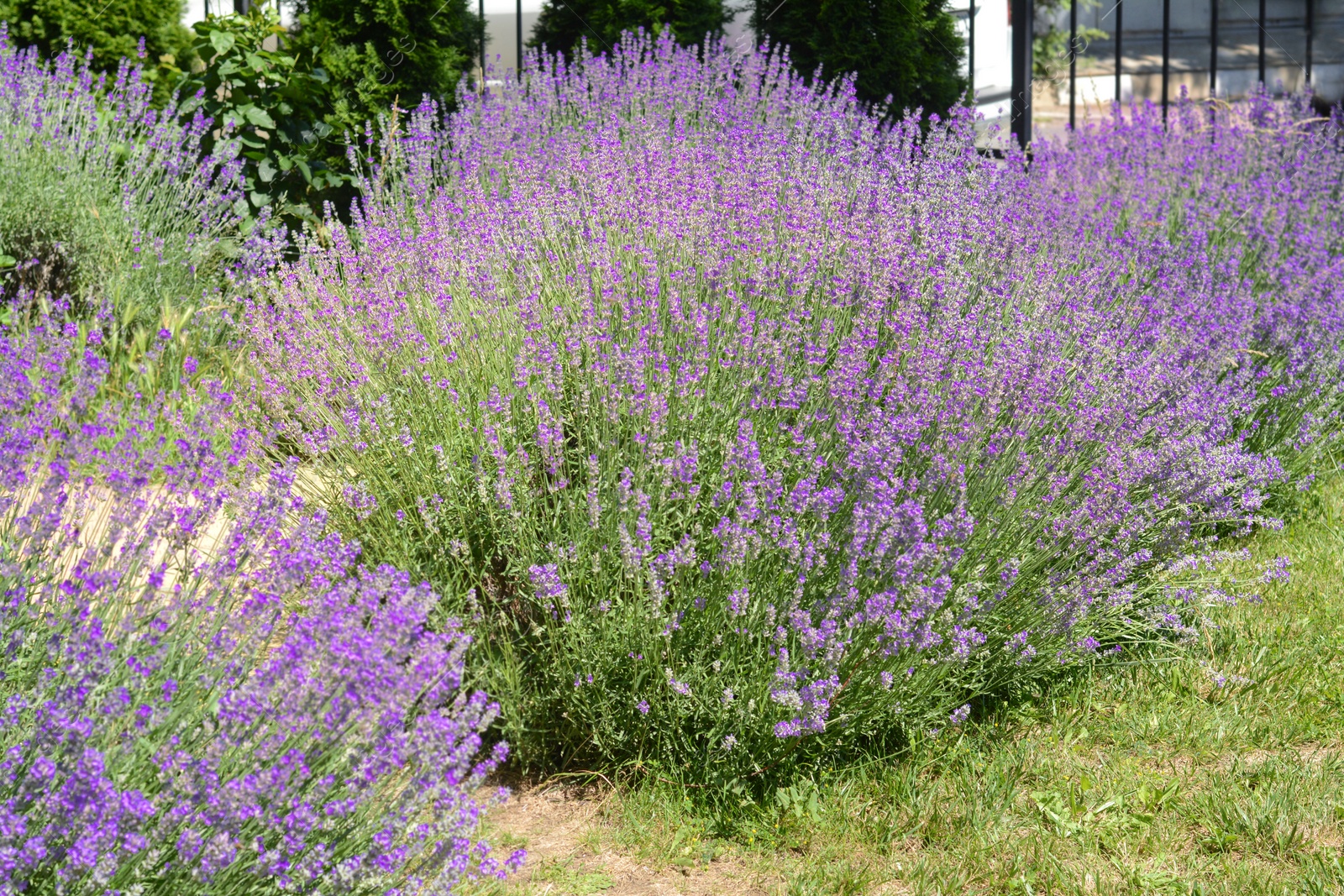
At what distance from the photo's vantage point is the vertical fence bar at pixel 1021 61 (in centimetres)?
742

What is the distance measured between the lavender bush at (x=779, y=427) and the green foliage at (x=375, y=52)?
1601mm

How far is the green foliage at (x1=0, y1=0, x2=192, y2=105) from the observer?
651 centimetres

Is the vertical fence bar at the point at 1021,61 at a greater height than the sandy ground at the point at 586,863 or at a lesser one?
greater

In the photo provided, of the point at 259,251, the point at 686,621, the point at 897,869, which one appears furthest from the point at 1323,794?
the point at 259,251

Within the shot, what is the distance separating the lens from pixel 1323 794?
256 centimetres

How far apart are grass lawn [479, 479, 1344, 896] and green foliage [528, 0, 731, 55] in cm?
461

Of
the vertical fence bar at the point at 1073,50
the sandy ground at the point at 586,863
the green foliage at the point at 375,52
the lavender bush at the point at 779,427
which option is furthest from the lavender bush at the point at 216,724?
the vertical fence bar at the point at 1073,50

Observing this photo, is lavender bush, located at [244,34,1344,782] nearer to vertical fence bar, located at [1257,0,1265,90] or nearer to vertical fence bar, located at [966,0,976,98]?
vertical fence bar, located at [966,0,976,98]

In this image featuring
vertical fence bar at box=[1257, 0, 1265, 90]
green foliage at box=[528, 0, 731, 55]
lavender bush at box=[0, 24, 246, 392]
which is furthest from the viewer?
vertical fence bar at box=[1257, 0, 1265, 90]

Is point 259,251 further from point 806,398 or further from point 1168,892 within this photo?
point 1168,892

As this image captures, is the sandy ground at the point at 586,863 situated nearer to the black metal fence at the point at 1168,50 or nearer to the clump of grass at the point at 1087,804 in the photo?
the clump of grass at the point at 1087,804

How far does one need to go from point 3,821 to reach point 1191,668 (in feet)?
8.99

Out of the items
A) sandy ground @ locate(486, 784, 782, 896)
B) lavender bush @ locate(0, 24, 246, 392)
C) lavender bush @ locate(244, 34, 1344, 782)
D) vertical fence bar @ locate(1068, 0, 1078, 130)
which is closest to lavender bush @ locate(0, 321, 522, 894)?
sandy ground @ locate(486, 784, 782, 896)

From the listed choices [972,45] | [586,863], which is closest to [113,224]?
[586,863]
